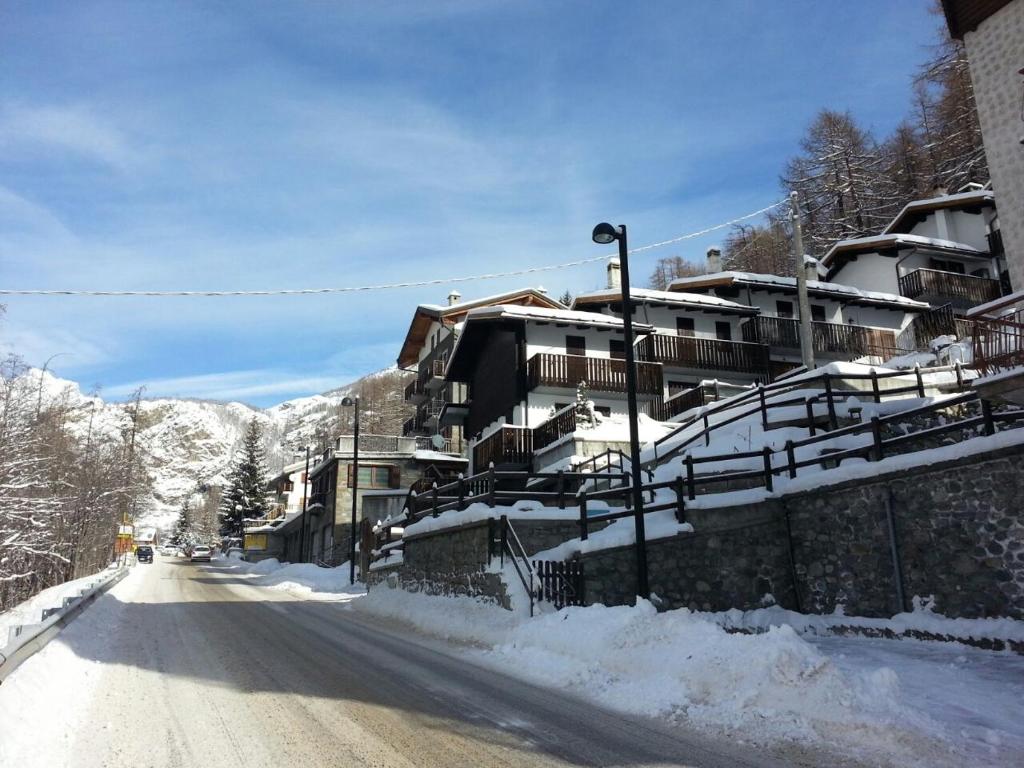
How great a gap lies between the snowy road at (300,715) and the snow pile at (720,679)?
1.48 feet

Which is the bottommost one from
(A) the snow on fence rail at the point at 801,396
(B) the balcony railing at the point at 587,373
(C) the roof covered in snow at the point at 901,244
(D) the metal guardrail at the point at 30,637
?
(D) the metal guardrail at the point at 30,637

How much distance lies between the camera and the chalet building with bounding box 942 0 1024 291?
15.6 m

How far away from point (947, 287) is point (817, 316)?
27.8 feet

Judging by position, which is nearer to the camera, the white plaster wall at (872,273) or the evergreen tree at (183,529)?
the white plaster wall at (872,273)

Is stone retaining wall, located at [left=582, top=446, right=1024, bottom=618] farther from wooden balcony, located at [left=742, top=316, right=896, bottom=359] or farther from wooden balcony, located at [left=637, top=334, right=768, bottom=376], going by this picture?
wooden balcony, located at [left=742, top=316, right=896, bottom=359]

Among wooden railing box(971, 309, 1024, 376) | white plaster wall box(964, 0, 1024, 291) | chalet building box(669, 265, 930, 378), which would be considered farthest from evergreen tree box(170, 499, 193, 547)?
wooden railing box(971, 309, 1024, 376)

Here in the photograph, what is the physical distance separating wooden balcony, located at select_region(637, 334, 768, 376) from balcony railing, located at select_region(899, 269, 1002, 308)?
11.7 metres

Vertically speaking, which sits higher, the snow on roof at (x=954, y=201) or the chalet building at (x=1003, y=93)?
the snow on roof at (x=954, y=201)

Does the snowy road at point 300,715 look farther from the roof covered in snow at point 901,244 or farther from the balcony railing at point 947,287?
the roof covered in snow at point 901,244

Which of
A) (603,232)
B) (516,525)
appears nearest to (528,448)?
(516,525)

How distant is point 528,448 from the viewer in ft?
91.7

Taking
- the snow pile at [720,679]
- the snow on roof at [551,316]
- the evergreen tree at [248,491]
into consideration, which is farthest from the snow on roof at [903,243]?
the evergreen tree at [248,491]

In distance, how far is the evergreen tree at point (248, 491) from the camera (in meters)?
75.6

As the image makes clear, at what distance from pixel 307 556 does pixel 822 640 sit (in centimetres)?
4682
